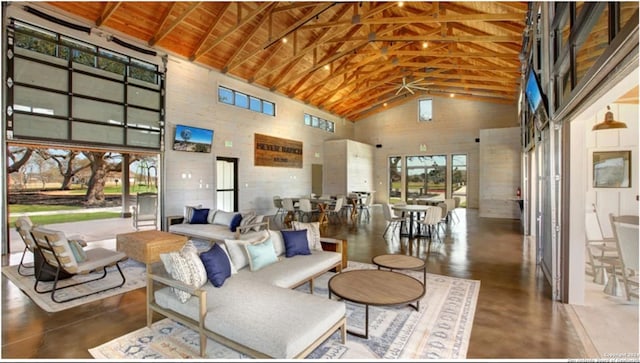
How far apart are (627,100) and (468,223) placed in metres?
5.01

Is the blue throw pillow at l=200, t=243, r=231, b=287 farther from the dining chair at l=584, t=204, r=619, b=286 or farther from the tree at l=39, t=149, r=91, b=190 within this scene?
the tree at l=39, t=149, r=91, b=190

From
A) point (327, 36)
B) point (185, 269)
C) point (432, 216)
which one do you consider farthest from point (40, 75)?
point (432, 216)

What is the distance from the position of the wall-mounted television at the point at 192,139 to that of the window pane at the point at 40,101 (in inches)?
93.7

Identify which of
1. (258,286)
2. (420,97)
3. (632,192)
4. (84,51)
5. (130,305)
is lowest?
(130,305)

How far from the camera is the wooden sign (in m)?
10.7

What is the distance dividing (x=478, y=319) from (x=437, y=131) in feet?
41.4

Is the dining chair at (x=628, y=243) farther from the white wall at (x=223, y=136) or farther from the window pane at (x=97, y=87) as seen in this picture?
the window pane at (x=97, y=87)

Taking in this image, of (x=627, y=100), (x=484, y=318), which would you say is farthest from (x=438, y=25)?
(x=484, y=318)

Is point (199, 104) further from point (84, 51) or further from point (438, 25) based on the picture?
point (438, 25)

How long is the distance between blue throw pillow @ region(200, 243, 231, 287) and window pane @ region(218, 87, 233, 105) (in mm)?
7451

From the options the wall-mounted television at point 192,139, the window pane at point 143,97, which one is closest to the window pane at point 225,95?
the wall-mounted television at point 192,139

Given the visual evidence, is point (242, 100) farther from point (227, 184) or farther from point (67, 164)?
point (67, 164)

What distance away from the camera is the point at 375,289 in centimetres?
286

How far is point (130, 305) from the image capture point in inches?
131
